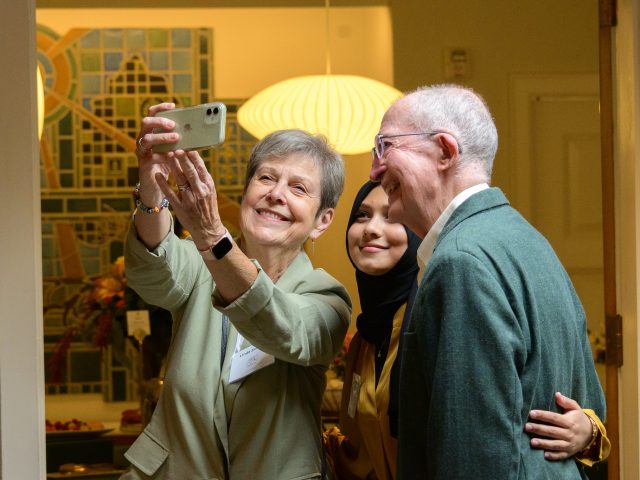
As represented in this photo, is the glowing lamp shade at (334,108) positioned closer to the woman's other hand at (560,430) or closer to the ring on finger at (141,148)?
the ring on finger at (141,148)

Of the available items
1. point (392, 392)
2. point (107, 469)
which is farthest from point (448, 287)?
point (107, 469)

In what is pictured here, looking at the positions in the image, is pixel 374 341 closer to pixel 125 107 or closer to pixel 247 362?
pixel 247 362

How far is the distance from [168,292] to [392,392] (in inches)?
16.7

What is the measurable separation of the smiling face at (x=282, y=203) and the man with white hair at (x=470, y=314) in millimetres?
283

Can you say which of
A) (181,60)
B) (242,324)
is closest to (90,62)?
(181,60)

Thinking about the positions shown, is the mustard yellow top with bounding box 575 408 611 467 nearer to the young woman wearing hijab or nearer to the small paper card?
the young woman wearing hijab

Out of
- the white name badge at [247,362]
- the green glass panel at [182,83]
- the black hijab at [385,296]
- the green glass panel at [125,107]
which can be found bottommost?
the white name badge at [247,362]

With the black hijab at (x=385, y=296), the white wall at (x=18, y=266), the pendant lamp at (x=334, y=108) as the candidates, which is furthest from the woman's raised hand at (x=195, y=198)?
the pendant lamp at (x=334, y=108)

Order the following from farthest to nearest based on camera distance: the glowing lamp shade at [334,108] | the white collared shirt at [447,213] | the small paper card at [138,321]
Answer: the glowing lamp shade at [334,108] < the small paper card at [138,321] < the white collared shirt at [447,213]

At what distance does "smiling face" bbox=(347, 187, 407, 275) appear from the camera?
1.80 metres

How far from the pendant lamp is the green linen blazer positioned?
6.12ft

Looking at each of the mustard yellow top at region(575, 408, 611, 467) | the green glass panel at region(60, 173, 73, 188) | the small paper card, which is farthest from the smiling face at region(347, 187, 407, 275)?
the green glass panel at region(60, 173, 73, 188)

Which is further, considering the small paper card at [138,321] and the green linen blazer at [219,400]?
the small paper card at [138,321]

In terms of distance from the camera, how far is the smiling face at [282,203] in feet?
5.79
